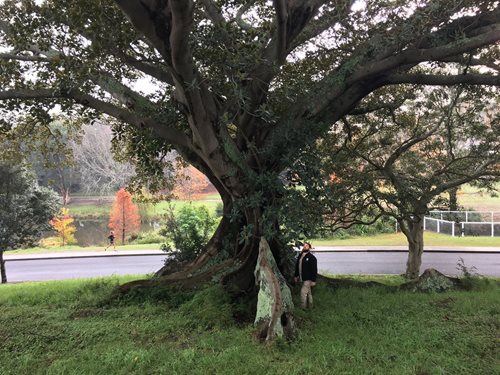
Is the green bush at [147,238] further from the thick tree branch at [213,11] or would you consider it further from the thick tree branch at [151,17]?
the thick tree branch at [151,17]

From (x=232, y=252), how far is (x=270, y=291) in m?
3.22

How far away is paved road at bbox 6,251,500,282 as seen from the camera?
1892 cm

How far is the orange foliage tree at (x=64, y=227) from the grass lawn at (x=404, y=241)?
18742 mm

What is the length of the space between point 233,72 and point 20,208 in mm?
13605

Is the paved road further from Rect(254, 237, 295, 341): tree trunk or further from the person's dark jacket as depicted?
Rect(254, 237, 295, 341): tree trunk

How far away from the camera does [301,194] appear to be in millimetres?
7117

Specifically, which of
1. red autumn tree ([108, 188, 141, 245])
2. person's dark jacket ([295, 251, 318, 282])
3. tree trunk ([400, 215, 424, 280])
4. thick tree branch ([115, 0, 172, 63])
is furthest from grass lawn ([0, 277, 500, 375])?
red autumn tree ([108, 188, 141, 245])

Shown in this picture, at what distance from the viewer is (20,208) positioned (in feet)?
56.4

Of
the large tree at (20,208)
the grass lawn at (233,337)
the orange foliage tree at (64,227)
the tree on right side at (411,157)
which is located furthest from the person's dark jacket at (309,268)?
the orange foliage tree at (64,227)

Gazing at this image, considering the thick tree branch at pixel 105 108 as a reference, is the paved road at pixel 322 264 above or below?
below

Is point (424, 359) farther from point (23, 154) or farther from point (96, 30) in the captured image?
point (23, 154)

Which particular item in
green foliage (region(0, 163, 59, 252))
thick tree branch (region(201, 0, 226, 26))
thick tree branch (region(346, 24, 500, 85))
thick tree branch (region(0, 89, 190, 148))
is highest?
thick tree branch (region(201, 0, 226, 26))

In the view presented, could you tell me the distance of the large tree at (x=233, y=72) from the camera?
691 centimetres

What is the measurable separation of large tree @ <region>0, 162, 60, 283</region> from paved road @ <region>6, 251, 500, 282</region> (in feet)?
8.96
